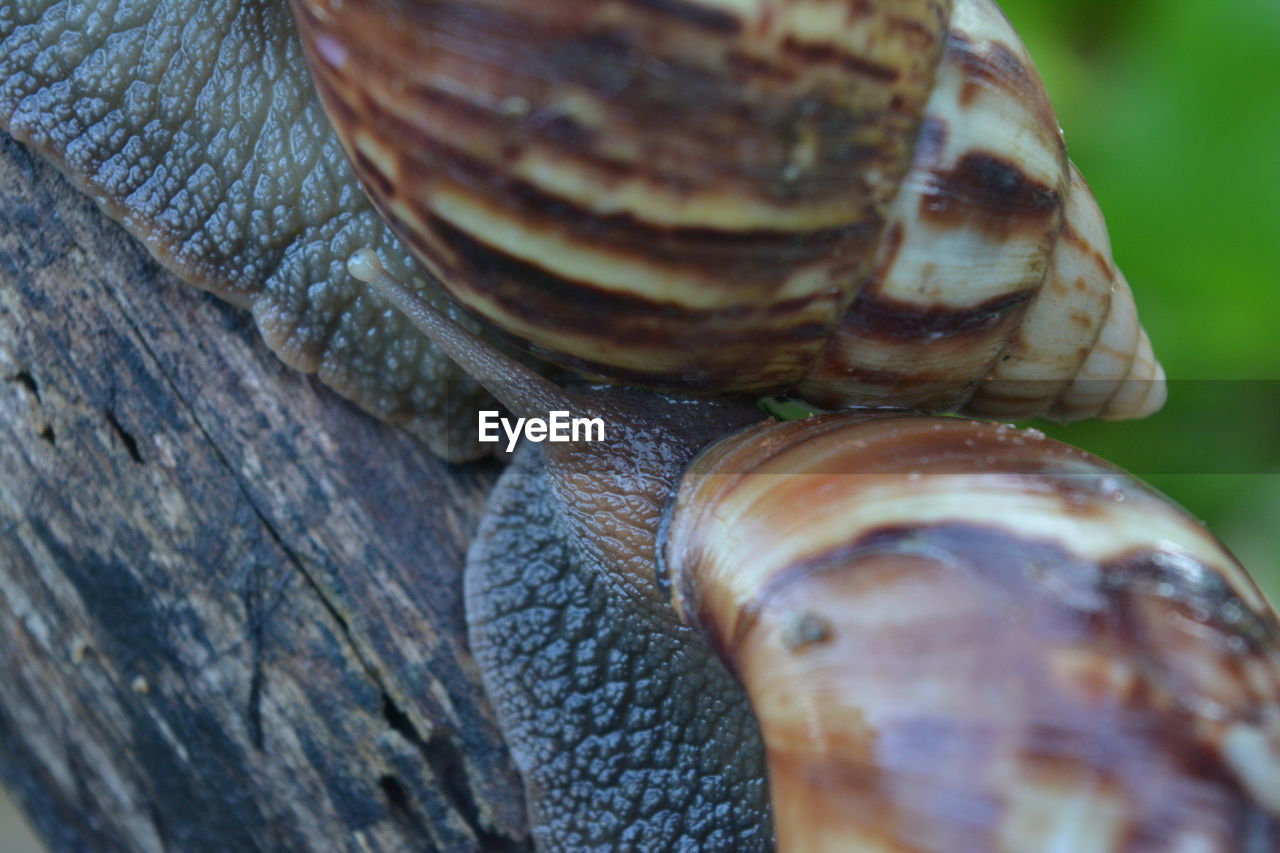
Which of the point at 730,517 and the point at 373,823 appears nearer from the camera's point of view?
the point at 730,517

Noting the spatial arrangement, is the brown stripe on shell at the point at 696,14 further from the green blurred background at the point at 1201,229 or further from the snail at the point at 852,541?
the green blurred background at the point at 1201,229

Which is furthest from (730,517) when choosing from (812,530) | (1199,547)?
(1199,547)

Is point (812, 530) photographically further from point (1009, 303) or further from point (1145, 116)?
point (1145, 116)

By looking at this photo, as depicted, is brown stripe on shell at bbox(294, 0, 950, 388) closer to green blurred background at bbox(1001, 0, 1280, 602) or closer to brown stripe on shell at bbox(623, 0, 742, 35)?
brown stripe on shell at bbox(623, 0, 742, 35)

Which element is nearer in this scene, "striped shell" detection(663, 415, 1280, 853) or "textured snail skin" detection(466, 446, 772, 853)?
"striped shell" detection(663, 415, 1280, 853)

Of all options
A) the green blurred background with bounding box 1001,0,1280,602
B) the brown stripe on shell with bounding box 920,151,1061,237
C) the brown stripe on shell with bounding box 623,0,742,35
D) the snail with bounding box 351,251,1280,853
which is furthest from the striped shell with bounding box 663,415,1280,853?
the green blurred background with bounding box 1001,0,1280,602

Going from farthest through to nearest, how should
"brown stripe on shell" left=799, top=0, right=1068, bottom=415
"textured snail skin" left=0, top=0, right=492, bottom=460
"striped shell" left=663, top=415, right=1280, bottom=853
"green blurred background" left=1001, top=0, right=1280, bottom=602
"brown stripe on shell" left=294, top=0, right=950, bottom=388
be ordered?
"green blurred background" left=1001, top=0, right=1280, bottom=602 < "textured snail skin" left=0, top=0, right=492, bottom=460 < "brown stripe on shell" left=799, top=0, right=1068, bottom=415 < "brown stripe on shell" left=294, top=0, right=950, bottom=388 < "striped shell" left=663, top=415, right=1280, bottom=853

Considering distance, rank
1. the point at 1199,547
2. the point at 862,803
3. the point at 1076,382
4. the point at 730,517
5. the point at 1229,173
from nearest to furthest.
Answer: the point at 862,803
the point at 1199,547
the point at 730,517
the point at 1076,382
the point at 1229,173
